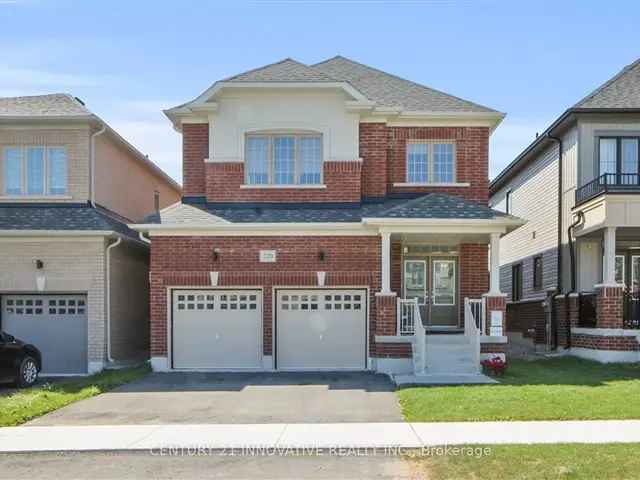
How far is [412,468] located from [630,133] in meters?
14.5

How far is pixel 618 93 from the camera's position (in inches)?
762

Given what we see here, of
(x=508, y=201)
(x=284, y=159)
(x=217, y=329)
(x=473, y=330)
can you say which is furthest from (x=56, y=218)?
(x=508, y=201)

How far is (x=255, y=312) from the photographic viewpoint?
17.1 metres

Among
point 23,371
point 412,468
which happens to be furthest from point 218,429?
point 23,371

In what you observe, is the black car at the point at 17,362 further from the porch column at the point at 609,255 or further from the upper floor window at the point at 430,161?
the porch column at the point at 609,255

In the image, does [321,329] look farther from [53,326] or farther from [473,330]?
Result: [53,326]

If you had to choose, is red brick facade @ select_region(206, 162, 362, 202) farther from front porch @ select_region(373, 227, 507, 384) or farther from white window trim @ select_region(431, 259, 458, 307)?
white window trim @ select_region(431, 259, 458, 307)

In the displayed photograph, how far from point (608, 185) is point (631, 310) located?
132 inches

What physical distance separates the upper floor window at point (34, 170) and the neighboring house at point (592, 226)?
45.4 feet

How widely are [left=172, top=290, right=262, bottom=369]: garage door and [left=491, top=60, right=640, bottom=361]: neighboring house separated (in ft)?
28.6

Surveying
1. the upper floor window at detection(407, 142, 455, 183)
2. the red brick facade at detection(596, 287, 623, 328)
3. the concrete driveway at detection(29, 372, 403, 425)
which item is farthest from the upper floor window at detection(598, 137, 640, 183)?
the concrete driveway at detection(29, 372, 403, 425)

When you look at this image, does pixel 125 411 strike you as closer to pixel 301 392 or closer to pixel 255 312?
pixel 301 392

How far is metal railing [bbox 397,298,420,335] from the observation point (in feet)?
53.0

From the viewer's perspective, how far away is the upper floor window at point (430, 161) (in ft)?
61.3
